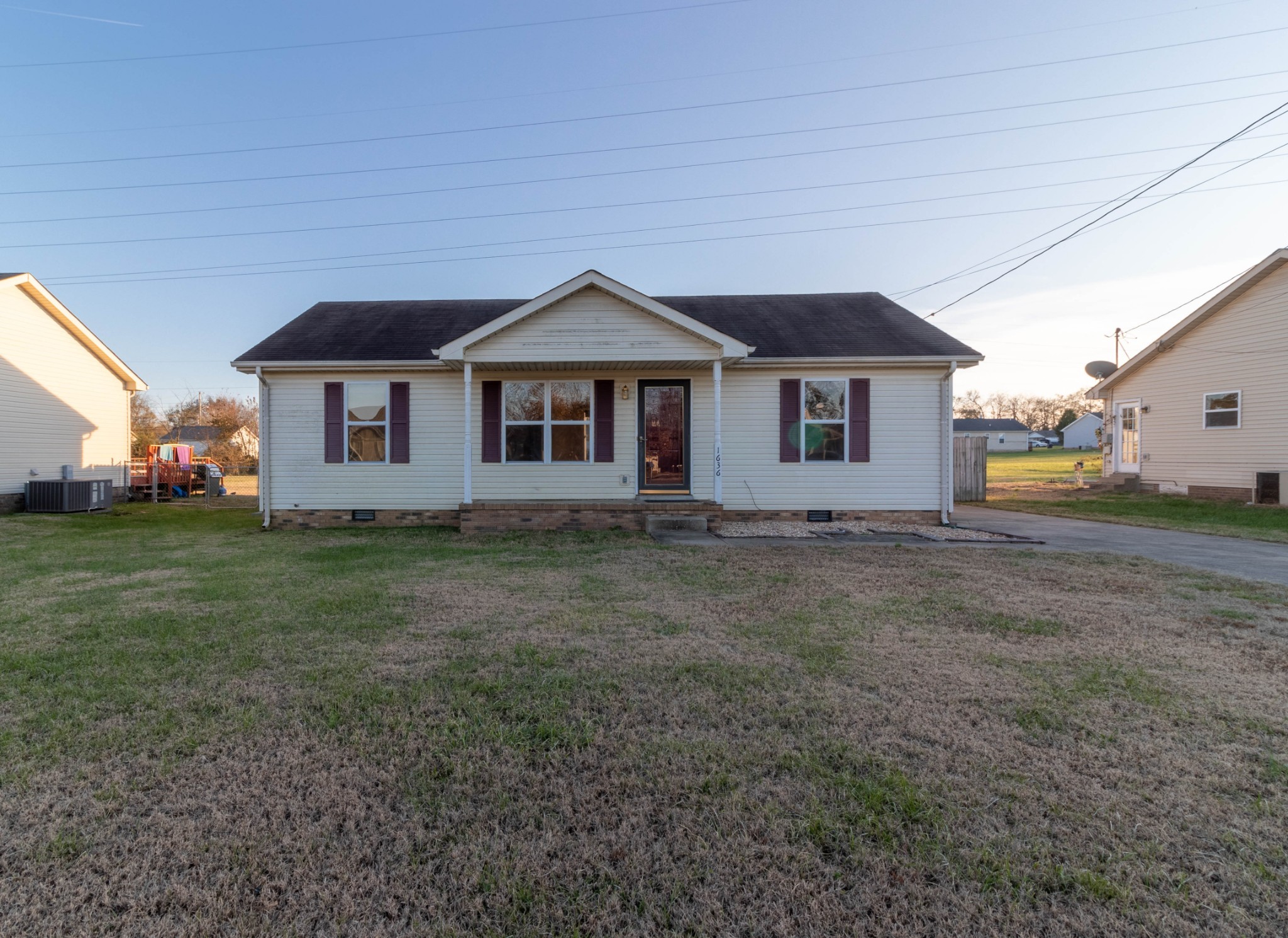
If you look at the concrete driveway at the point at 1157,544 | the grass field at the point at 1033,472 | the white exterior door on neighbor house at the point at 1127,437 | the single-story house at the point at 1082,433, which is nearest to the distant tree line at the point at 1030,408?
the single-story house at the point at 1082,433

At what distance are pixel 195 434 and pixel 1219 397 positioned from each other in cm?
5808

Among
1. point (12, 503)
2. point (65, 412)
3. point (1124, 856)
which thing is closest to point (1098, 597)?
point (1124, 856)

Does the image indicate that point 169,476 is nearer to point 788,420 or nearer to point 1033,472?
point 788,420

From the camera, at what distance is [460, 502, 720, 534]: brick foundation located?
9727 millimetres

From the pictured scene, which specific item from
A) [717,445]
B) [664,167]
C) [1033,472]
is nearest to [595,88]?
[664,167]

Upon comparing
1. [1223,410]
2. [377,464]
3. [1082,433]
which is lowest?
[377,464]

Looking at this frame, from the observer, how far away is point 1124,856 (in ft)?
6.05

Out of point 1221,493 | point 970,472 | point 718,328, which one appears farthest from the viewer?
point 970,472

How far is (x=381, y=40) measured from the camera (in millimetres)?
14570

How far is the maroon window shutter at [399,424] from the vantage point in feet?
35.3

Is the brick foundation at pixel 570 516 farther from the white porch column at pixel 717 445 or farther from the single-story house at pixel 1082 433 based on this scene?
the single-story house at pixel 1082 433

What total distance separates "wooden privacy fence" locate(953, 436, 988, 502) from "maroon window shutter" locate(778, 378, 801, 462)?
7.03 metres

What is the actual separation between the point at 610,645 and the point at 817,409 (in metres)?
8.04

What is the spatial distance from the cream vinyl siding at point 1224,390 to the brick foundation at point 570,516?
13.9m
